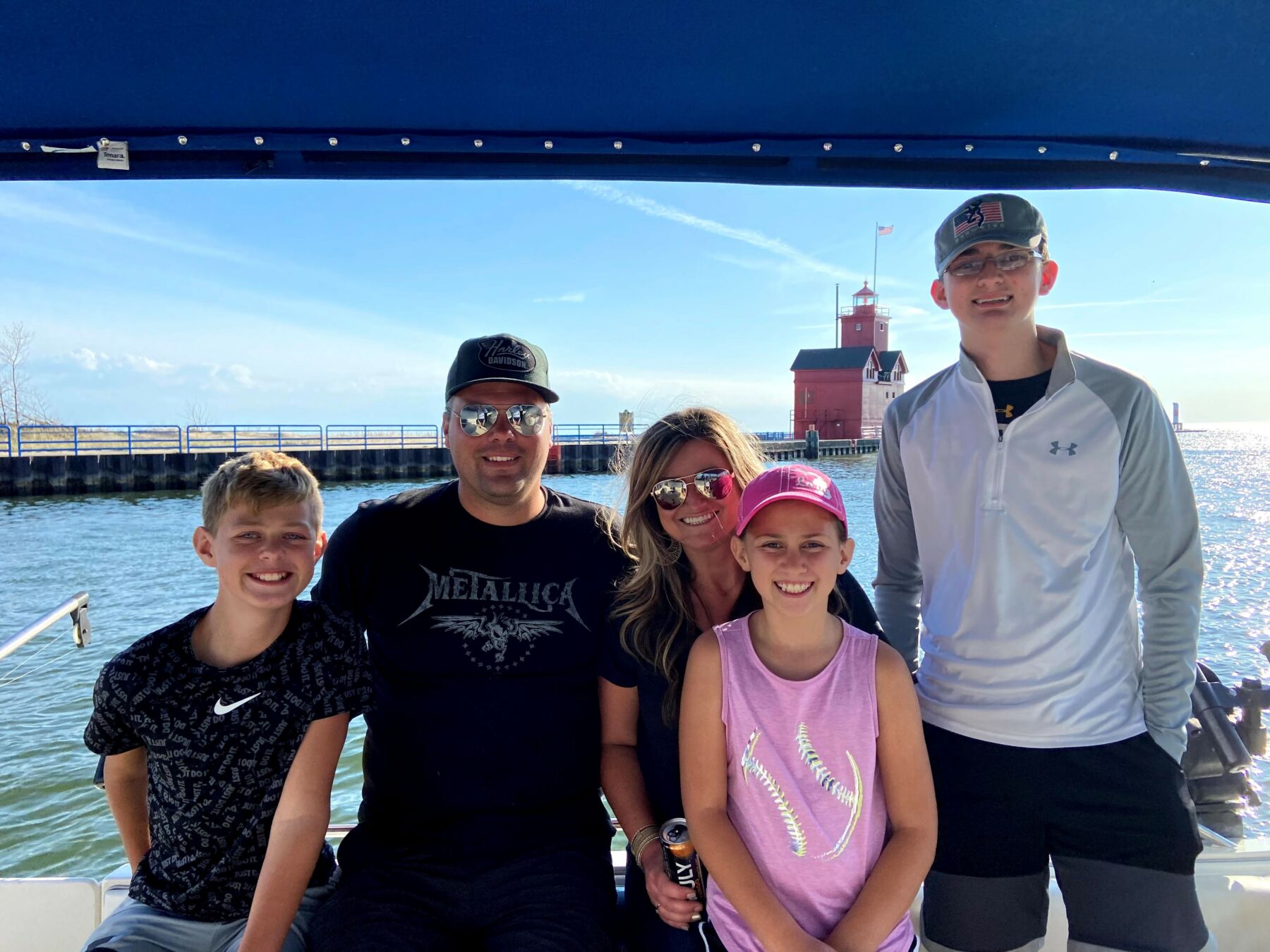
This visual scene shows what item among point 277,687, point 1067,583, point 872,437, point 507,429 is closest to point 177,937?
point 277,687

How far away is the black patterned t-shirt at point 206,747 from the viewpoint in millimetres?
1784

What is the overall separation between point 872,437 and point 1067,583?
42.1 metres

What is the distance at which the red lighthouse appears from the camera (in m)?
37.9

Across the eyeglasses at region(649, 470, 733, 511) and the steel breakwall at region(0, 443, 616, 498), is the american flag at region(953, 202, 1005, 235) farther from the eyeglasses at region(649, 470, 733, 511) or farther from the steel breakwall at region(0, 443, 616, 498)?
the steel breakwall at region(0, 443, 616, 498)

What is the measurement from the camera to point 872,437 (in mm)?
42156

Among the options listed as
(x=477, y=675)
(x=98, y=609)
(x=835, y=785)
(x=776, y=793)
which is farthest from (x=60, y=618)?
(x=98, y=609)

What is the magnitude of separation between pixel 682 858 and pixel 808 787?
0.31m

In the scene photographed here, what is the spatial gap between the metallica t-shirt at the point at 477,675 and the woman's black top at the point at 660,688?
0.51 feet

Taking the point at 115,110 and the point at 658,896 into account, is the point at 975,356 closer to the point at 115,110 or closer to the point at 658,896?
the point at 658,896

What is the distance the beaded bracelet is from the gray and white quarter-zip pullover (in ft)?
2.40

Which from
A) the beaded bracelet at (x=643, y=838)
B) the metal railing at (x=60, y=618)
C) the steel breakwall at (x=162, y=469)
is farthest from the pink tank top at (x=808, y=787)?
the steel breakwall at (x=162, y=469)

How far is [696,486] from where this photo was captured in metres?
2.01

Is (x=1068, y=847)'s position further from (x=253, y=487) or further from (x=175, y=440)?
(x=175, y=440)

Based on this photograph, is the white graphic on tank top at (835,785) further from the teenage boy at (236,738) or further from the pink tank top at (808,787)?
the teenage boy at (236,738)
